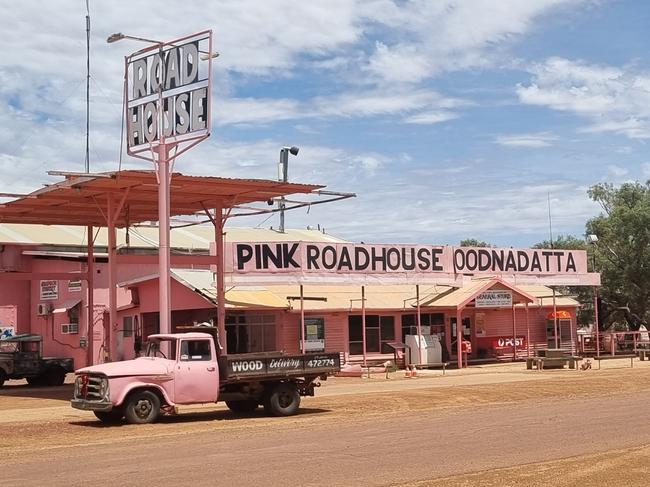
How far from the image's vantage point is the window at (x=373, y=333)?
134 feet

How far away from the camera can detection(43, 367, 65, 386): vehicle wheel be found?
120 feet

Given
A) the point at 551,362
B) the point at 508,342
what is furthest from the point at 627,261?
the point at 551,362

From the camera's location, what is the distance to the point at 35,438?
18656 mm

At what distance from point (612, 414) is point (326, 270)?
57.2 feet

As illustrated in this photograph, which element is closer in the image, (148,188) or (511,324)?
(148,188)

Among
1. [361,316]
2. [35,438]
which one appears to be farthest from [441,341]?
[35,438]

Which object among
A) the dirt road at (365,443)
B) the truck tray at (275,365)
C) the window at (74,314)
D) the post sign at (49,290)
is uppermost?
the post sign at (49,290)

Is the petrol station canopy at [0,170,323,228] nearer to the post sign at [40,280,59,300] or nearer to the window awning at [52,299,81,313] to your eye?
the window awning at [52,299,81,313]

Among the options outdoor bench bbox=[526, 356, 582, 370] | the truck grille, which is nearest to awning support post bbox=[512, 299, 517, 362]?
outdoor bench bbox=[526, 356, 582, 370]

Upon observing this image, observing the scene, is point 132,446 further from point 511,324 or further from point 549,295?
point 549,295

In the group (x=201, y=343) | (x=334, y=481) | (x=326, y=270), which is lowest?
(x=334, y=481)

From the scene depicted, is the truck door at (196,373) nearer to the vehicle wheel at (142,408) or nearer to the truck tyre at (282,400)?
the vehicle wheel at (142,408)

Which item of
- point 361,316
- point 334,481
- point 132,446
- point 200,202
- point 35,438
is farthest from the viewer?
point 361,316

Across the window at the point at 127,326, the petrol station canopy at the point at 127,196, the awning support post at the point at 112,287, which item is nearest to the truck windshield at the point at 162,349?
the petrol station canopy at the point at 127,196
